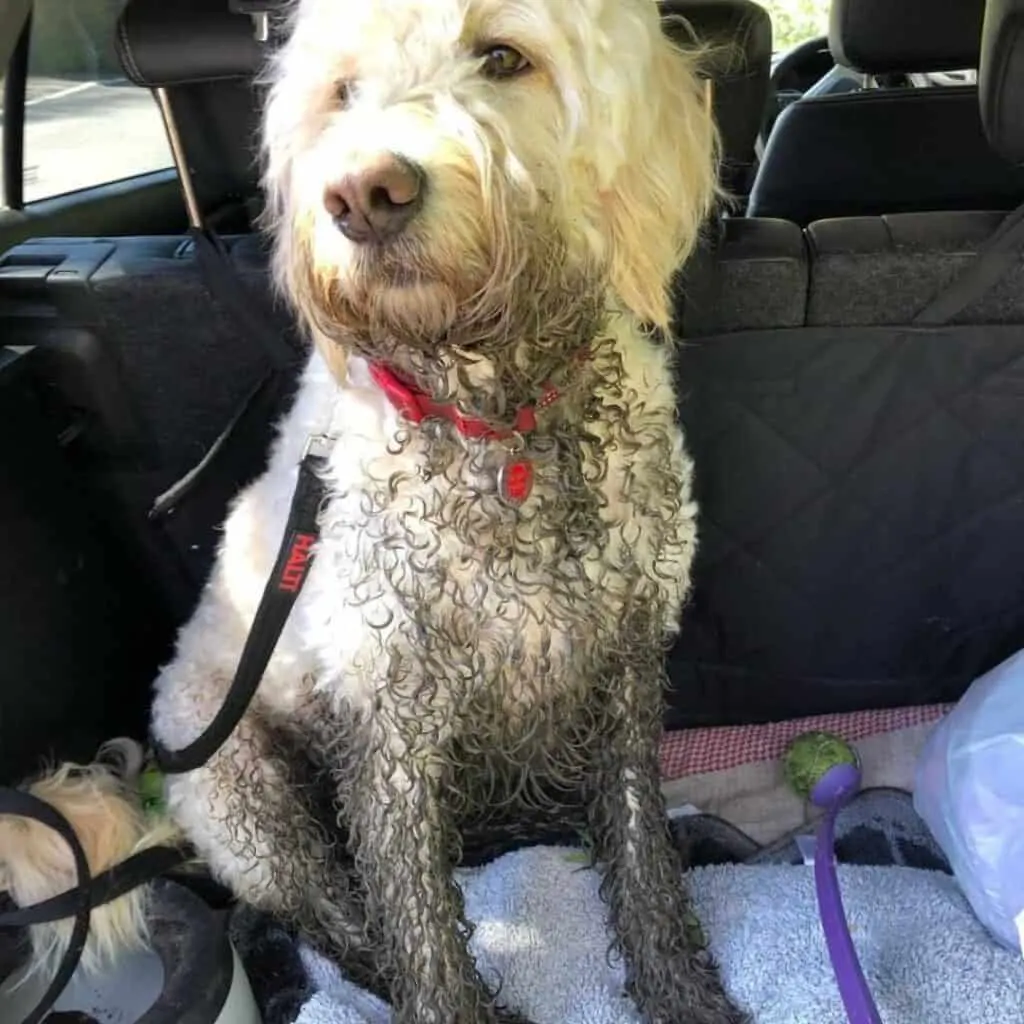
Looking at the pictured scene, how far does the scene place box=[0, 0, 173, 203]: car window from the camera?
2740mm

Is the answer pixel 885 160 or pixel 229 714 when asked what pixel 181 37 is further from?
pixel 885 160

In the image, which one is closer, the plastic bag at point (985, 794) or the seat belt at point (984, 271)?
the plastic bag at point (985, 794)

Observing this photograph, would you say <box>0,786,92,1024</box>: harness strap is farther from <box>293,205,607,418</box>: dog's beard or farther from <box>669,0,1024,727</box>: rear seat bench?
<box>669,0,1024,727</box>: rear seat bench

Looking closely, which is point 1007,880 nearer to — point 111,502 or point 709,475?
point 709,475

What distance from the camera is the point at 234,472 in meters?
2.10

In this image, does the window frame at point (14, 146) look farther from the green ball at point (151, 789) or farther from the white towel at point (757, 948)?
the white towel at point (757, 948)

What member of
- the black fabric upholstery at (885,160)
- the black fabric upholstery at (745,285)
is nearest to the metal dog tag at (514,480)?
the black fabric upholstery at (745,285)

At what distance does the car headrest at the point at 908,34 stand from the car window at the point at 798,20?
0.20 m

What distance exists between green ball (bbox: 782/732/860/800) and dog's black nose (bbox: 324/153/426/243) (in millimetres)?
1404

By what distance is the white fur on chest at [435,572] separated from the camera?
1.55 meters

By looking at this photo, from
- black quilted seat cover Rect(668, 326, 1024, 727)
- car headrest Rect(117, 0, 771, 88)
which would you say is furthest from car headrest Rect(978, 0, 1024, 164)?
car headrest Rect(117, 0, 771, 88)

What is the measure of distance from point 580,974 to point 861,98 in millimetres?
1914

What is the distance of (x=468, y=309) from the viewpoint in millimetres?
1256

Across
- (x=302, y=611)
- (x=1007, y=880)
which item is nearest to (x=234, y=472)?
(x=302, y=611)
